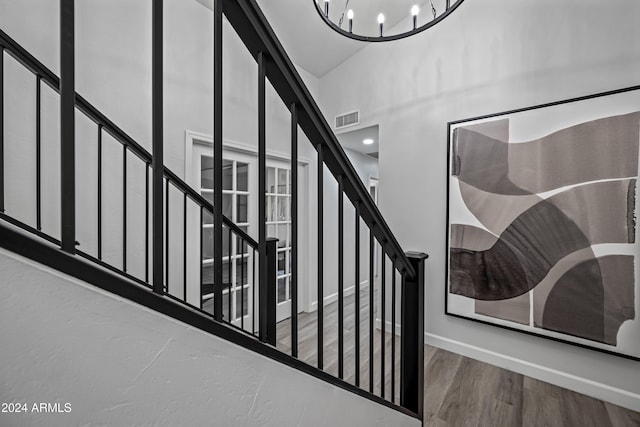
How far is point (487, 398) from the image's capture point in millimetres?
1976

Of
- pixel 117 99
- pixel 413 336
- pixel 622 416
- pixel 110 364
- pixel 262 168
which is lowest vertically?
pixel 622 416

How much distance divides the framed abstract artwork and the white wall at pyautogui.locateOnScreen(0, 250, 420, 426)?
231cm

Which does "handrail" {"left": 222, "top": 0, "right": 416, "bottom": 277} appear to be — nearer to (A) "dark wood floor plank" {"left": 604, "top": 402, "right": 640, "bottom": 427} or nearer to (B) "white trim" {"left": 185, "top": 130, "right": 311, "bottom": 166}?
(B) "white trim" {"left": 185, "top": 130, "right": 311, "bottom": 166}

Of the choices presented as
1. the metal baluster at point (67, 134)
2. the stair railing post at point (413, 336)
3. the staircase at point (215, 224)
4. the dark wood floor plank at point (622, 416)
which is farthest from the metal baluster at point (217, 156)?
the dark wood floor plank at point (622, 416)

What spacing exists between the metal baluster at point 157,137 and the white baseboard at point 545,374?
279cm

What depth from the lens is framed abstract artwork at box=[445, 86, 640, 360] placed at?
1.86 metres

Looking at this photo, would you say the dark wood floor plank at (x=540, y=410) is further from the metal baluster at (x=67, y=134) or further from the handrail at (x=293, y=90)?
the metal baluster at (x=67, y=134)

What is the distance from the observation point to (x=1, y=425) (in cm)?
33

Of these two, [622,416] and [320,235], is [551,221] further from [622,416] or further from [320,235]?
[320,235]

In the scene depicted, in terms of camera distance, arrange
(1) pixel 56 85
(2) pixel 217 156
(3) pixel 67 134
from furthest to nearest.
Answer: (1) pixel 56 85, (2) pixel 217 156, (3) pixel 67 134

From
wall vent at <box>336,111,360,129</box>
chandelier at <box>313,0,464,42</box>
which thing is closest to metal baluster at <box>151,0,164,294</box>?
chandelier at <box>313,0,464,42</box>

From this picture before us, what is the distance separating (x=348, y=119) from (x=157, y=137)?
310cm

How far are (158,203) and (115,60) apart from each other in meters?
2.19

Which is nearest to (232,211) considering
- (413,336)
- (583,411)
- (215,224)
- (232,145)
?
(232,145)
